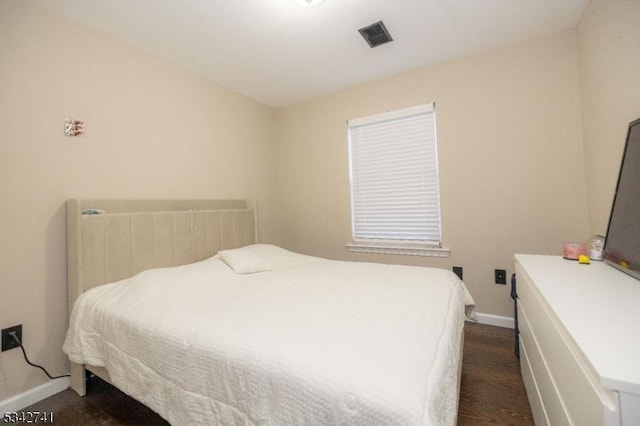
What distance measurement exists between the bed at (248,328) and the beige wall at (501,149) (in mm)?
855

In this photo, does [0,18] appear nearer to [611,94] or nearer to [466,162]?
[466,162]

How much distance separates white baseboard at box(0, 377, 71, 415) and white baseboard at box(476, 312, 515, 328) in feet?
10.2

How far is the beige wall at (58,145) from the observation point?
1.54 metres

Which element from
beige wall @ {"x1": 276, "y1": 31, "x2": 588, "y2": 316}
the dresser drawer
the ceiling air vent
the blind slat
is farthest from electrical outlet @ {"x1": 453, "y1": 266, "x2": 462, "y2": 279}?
the ceiling air vent

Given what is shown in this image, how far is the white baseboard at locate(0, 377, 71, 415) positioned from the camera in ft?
4.95

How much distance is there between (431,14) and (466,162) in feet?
3.97

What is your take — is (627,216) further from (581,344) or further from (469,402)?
(469,402)

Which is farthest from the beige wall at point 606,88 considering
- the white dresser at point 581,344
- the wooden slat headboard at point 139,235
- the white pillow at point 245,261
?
the wooden slat headboard at point 139,235

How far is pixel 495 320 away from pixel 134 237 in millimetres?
2974

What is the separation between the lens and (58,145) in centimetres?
171

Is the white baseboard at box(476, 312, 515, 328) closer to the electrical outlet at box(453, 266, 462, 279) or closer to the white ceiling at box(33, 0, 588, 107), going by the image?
the electrical outlet at box(453, 266, 462, 279)

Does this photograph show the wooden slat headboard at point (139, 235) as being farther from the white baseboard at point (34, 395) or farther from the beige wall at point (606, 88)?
the beige wall at point (606, 88)

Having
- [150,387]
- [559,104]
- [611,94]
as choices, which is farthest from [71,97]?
[559,104]

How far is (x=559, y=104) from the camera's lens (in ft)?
6.91
